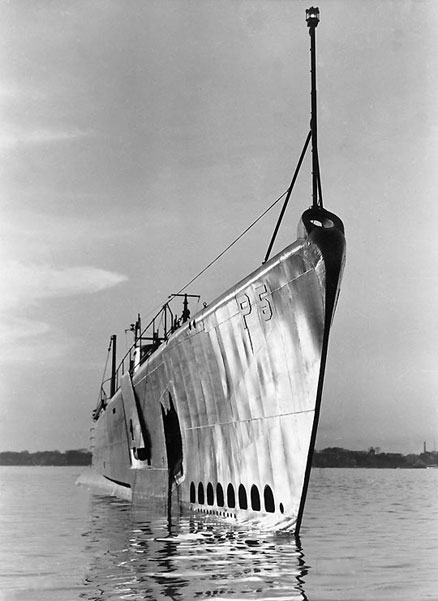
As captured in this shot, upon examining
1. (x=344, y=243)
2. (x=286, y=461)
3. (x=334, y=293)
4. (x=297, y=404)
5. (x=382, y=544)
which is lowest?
(x=382, y=544)

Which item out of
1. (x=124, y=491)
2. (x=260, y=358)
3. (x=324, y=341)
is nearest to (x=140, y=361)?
(x=124, y=491)

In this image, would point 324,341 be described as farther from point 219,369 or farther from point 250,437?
point 219,369

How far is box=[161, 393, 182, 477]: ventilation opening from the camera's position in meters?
18.8

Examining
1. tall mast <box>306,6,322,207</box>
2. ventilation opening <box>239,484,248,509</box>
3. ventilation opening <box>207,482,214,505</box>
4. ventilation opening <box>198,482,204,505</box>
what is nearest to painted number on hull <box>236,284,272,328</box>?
tall mast <box>306,6,322,207</box>

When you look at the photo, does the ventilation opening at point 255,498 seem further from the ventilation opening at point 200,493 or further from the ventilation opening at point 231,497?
the ventilation opening at point 200,493

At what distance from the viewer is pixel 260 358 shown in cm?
1343

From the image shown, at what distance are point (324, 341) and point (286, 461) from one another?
90.2 inches

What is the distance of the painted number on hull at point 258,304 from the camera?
13.1 meters

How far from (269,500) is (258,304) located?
3.51 meters

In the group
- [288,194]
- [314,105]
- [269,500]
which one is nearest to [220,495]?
[269,500]

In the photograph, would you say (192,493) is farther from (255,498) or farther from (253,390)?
(253,390)

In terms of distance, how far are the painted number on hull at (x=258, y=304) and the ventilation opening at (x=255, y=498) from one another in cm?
302

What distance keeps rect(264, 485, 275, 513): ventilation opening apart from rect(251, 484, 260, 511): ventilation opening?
316 millimetres

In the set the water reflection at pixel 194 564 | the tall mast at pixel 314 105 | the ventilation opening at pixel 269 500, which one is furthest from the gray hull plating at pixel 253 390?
the tall mast at pixel 314 105
